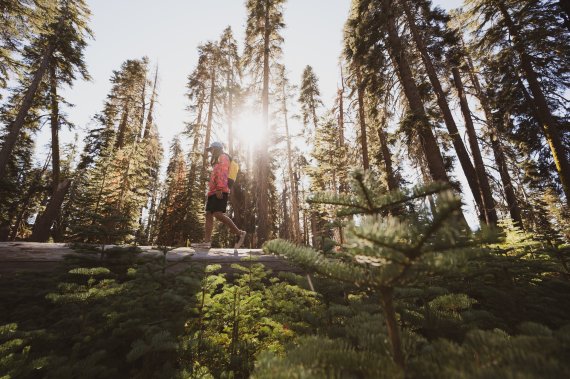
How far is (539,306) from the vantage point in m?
2.26

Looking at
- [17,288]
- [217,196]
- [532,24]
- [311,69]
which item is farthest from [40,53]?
[532,24]

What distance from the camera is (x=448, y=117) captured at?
10.4m

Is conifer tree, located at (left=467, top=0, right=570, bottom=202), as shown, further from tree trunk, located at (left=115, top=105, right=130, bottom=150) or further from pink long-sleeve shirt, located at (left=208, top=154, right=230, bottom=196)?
tree trunk, located at (left=115, top=105, right=130, bottom=150)

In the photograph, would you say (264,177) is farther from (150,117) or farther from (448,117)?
(150,117)

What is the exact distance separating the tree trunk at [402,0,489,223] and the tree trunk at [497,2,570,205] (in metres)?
3.18

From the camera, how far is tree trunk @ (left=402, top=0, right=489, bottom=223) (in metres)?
9.97

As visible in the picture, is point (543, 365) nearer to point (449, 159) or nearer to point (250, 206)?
point (449, 159)

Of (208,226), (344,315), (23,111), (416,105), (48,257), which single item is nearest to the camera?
(344,315)

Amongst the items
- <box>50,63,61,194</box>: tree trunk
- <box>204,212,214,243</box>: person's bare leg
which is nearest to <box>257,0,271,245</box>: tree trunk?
<box>204,212,214,243</box>: person's bare leg

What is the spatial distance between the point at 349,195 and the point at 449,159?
1399 cm

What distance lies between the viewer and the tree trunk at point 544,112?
10781 millimetres

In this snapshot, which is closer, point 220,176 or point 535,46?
point 220,176

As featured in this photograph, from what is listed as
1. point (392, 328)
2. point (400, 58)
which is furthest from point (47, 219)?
point (400, 58)

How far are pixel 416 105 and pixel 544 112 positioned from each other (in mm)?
7960
